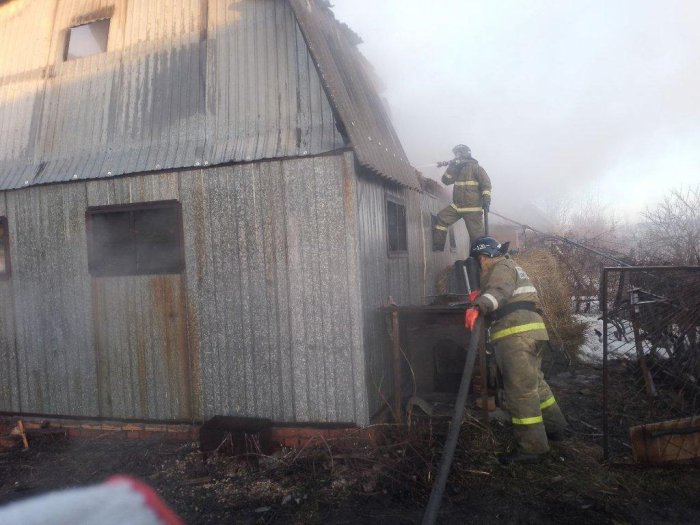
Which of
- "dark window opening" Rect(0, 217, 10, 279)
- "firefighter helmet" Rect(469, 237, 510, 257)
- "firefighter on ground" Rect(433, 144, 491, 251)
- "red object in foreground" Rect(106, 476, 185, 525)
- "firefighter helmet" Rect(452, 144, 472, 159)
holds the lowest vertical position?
"red object in foreground" Rect(106, 476, 185, 525)

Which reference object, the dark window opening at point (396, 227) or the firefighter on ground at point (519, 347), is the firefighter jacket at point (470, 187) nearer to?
the dark window opening at point (396, 227)

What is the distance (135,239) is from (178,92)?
1843 mm

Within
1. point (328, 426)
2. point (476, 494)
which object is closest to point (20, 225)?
point (328, 426)

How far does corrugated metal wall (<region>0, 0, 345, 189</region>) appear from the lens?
5.52 m

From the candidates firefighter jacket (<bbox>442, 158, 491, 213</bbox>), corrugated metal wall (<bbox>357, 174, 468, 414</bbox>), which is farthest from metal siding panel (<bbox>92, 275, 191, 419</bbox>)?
firefighter jacket (<bbox>442, 158, 491, 213</bbox>)

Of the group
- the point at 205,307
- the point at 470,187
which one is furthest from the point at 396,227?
the point at 205,307

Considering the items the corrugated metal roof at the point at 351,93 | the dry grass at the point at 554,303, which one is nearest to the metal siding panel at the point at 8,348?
the corrugated metal roof at the point at 351,93

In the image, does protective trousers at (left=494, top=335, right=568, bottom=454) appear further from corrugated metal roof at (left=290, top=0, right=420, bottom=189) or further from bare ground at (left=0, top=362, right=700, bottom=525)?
corrugated metal roof at (left=290, top=0, right=420, bottom=189)

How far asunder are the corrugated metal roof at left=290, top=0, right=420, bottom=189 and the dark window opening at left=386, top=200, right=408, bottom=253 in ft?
1.26

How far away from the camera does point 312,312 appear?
5.29 meters

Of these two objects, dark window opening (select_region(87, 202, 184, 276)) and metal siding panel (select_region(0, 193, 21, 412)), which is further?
metal siding panel (select_region(0, 193, 21, 412))

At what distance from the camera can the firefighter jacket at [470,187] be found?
27.0 feet

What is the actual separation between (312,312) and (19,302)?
4087mm

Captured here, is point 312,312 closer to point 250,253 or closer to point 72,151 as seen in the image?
point 250,253
